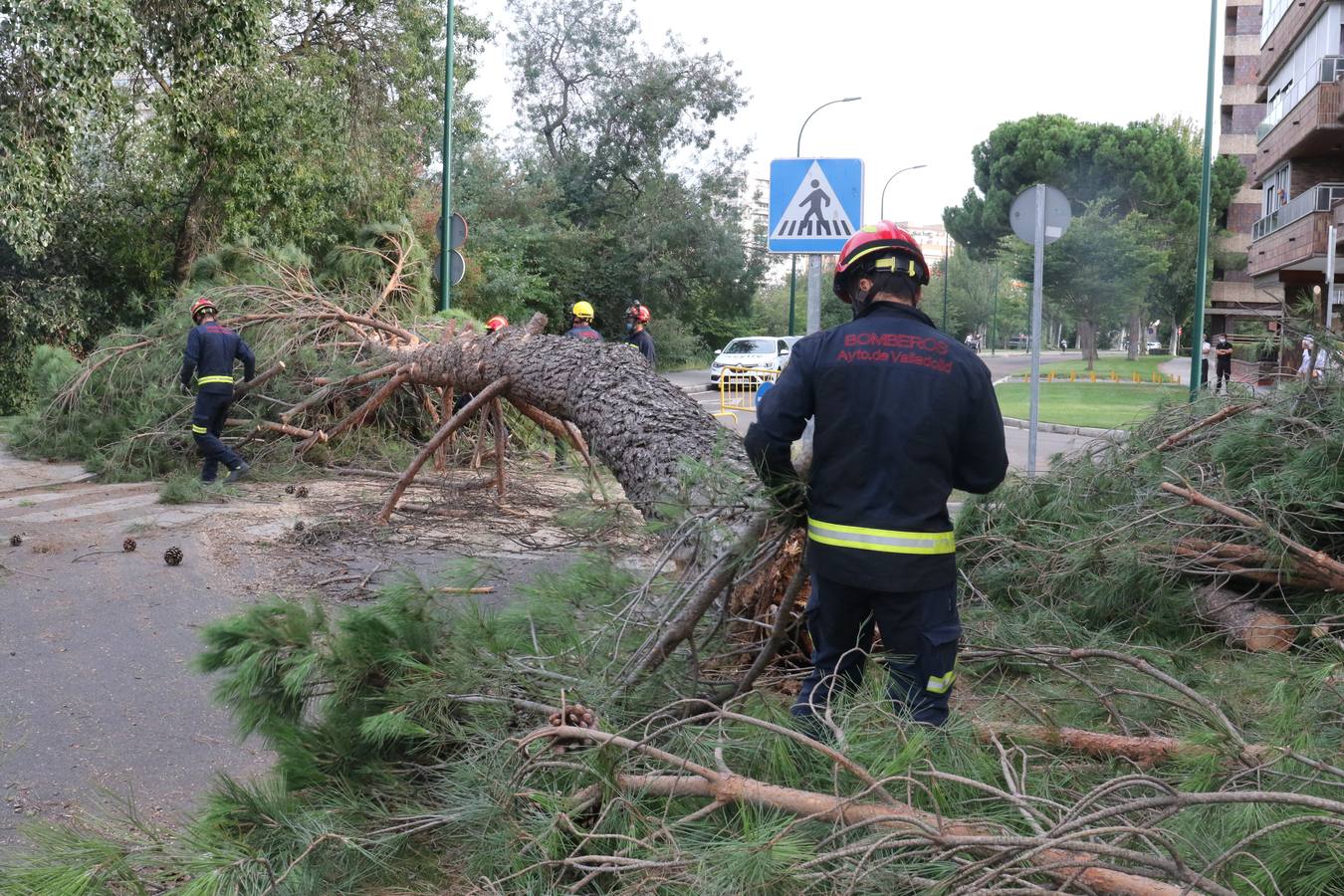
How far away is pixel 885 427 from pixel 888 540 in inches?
12.1

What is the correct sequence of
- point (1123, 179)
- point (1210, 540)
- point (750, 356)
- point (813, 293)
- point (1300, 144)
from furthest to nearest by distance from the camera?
point (1123, 179)
point (750, 356)
point (1300, 144)
point (813, 293)
point (1210, 540)

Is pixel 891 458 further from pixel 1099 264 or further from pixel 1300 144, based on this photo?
pixel 1099 264

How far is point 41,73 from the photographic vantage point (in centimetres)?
1130

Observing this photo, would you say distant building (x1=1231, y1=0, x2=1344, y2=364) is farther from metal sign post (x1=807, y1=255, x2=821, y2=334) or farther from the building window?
metal sign post (x1=807, y1=255, x2=821, y2=334)

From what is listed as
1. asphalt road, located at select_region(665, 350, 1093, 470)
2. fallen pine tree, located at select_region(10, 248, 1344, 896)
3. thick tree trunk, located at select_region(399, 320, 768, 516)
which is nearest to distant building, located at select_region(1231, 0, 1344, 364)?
asphalt road, located at select_region(665, 350, 1093, 470)

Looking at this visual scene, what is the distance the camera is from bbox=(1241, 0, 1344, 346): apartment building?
28.0m

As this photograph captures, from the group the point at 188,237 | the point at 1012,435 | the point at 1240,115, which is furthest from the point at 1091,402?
the point at 1240,115

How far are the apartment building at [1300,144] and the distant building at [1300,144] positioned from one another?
0.02 m

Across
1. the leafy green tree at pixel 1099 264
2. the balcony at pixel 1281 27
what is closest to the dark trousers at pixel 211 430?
the balcony at pixel 1281 27

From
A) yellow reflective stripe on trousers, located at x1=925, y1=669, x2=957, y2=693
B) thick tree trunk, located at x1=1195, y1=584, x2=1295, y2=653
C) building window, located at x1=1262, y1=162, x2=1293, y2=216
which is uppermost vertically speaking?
building window, located at x1=1262, y1=162, x2=1293, y2=216

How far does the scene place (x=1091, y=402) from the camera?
24.0 metres

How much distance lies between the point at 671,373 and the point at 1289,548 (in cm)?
3430

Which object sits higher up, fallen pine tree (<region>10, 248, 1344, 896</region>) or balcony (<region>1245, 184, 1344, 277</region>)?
balcony (<region>1245, 184, 1344, 277</region>)

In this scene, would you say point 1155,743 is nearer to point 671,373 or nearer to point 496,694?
point 496,694
